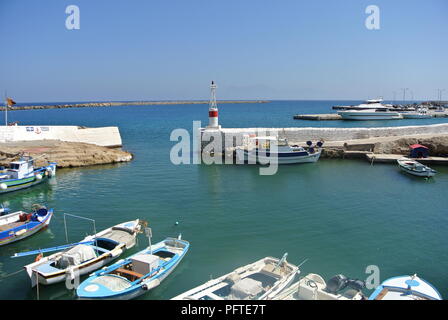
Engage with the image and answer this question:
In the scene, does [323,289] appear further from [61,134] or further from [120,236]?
[61,134]

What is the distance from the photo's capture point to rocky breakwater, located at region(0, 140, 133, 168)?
29031 millimetres

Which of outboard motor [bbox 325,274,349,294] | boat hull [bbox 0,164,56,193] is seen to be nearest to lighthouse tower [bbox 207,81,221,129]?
boat hull [bbox 0,164,56,193]

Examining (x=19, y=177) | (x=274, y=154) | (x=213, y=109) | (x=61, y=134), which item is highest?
(x=213, y=109)

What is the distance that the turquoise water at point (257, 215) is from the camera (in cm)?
1267

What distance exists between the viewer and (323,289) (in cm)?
1040

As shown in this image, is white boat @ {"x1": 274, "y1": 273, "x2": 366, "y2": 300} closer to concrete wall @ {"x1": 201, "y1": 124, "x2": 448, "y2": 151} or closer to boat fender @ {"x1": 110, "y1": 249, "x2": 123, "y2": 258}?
boat fender @ {"x1": 110, "y1": 249, "x2": 123, "y2": 258}

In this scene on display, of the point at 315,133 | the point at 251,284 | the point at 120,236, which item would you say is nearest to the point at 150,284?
the point at 251,284

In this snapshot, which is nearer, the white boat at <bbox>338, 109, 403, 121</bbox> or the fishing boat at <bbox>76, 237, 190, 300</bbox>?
the fishing boat at <bbox>76, 237, 190, 300</bbox>

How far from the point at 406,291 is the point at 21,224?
52.4ft

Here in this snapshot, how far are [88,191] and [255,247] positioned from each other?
13731 millimetres

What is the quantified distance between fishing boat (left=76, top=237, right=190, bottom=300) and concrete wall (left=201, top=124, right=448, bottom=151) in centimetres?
2243

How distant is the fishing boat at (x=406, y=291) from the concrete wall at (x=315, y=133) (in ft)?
85.1
